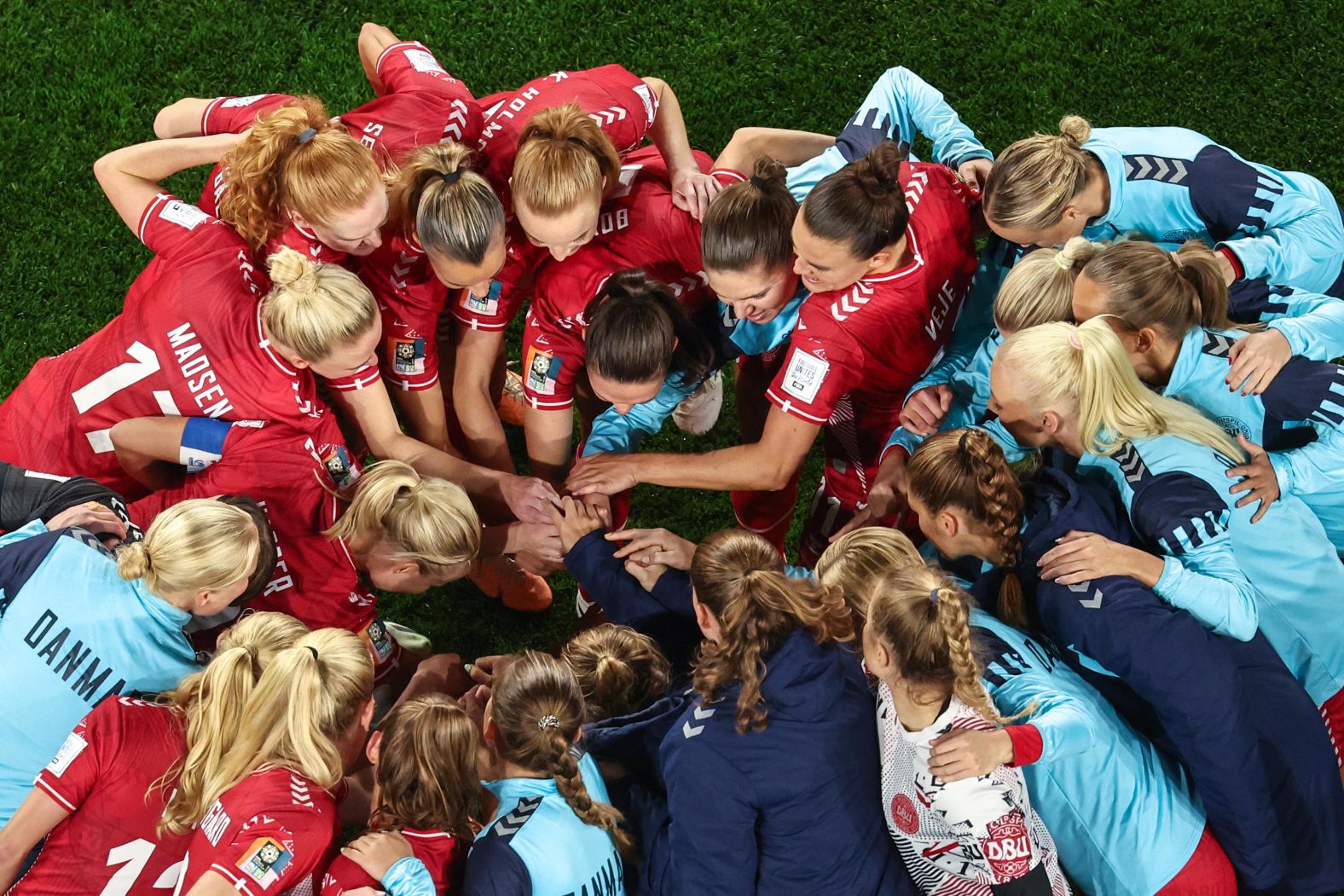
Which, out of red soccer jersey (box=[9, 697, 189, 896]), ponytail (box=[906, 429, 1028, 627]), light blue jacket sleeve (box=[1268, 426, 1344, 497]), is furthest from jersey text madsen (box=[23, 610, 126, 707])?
light blue jacket sleeve (box=[1268, 426, 1344, 497])

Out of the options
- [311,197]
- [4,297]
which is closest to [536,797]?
[311,197]

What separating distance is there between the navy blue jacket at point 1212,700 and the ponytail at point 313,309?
6.93ft

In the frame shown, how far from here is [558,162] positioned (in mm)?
3436

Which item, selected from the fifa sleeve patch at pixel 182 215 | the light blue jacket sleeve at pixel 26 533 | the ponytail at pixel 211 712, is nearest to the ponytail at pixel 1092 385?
the ponytail at pixel 211 712

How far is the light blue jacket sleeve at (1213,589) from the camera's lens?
297cm

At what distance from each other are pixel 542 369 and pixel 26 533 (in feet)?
5.60

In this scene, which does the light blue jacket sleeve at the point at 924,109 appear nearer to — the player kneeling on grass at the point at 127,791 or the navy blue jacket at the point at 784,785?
the navy blue jacket at the point at 784,785

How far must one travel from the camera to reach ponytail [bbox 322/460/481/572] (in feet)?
11.3

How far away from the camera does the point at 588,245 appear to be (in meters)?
3.84

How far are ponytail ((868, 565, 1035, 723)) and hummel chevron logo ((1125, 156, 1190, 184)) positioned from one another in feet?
5.90

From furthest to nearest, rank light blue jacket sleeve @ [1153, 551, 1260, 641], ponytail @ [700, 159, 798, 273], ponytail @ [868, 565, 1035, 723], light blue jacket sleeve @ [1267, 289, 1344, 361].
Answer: ponytail @ [700, 159, 798, 273]
light blue jacket sleeve @ [1267, 289, 1344, 361]
light blue jacket sleeve @ [1153, 551, 1260, 641]
ponytail @ [868, 565, 1035, 723]

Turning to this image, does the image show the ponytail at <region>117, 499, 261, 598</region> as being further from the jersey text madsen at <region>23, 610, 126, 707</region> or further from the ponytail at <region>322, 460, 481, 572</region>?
the ponytail at <region>322, 460, 481, 572</region>

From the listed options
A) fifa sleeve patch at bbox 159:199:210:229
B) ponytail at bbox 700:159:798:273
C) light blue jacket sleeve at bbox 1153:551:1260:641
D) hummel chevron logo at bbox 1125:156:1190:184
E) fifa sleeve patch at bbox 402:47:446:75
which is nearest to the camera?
light blue jacket sleeve at bbox 1153:551:1260:641

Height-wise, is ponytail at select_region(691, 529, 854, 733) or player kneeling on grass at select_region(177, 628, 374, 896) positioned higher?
ponytail at select_region(691, 529, 854, 733)
